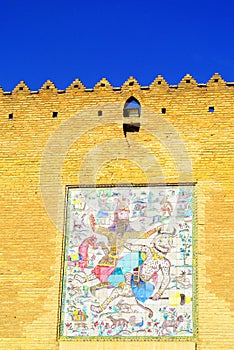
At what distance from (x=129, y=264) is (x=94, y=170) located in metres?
1.75

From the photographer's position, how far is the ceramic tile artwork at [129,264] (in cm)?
1148

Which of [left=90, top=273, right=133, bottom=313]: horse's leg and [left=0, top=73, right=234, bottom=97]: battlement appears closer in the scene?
[left=90, top=273, right=133, bottom=313]: horse's leg

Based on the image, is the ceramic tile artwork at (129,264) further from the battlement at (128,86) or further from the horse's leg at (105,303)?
the battlement at (128,86)

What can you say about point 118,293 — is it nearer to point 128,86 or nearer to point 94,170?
point 94,170

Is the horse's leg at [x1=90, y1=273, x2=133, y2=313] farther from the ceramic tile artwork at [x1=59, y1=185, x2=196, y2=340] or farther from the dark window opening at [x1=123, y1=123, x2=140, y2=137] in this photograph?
the dark window opening at [x1=123, y1=123, x2=140, y2=137]

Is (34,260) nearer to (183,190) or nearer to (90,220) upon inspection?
(90,220)

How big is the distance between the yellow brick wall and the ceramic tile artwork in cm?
16

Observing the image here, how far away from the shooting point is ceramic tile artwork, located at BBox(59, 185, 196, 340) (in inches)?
452

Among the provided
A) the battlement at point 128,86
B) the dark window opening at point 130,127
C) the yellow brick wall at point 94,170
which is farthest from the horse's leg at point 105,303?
the battlement at point 128,86

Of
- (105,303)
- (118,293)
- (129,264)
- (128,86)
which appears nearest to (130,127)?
(128,86)

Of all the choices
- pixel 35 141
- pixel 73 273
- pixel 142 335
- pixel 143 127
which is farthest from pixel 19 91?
pixel 142 335

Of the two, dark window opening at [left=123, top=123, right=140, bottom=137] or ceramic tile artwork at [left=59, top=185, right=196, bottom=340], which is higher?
dark window opening at [left=123, top=123, right=140, bottom=137]

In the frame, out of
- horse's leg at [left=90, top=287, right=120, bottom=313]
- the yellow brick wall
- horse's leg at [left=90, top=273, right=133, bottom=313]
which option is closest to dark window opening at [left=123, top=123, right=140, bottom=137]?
the yellow brick wall

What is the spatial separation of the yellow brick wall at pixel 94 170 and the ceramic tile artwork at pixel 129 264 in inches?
6.3
